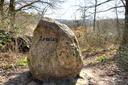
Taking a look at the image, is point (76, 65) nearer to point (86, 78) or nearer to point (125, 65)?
point (86, 78)

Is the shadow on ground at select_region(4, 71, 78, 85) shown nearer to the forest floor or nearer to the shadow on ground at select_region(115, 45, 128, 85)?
the forest floor

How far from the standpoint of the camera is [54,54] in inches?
266

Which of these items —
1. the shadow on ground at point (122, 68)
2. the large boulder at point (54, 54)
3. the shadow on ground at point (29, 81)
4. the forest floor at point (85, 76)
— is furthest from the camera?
the shadow on ground at point (122, 68)

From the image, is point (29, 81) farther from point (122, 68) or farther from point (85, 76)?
point (122, 68)

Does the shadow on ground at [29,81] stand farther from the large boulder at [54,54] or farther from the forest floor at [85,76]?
the large boulder at [54,54]

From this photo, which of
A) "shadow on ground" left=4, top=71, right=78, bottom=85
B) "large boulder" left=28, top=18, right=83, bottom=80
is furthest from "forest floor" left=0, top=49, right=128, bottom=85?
"large boulder" left=28, top=18, right=83, bottom=80

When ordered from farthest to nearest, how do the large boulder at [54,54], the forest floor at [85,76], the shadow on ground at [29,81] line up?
the forest floor at [85,76] < the shadow on ground at [29,81] < the large boulder at [54,54]

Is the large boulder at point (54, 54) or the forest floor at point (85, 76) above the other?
the large boulder at point (54, 54)

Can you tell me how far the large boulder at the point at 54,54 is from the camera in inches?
265

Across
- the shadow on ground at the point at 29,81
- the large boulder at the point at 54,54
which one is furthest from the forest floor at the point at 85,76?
the large boulder at the point at 54,54

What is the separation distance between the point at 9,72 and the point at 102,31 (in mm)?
9398

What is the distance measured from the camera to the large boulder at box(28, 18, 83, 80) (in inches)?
265

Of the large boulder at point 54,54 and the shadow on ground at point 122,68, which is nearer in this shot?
the large boulder at point 54,54

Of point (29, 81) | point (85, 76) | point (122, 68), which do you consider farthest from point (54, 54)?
point (122, 68)
